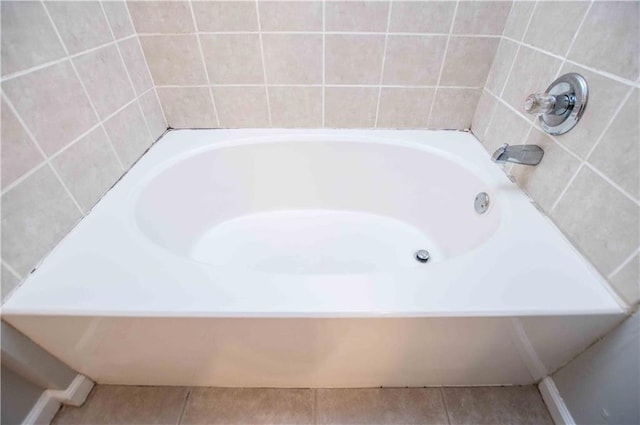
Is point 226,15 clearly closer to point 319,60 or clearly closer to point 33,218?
point 319,60

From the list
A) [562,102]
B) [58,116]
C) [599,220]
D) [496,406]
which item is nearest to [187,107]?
[58,116]

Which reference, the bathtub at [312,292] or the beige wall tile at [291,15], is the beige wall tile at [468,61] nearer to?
the bathtub at [312,292]

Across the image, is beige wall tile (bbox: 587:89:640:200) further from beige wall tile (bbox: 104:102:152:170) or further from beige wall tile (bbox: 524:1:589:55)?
beige wall tile (bbox: 104:102:152:170)

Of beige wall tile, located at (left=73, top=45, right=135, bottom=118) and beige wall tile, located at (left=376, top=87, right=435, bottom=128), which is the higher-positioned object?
beige wall tile, located at (left=73, top=45, right=135, bottom=118)

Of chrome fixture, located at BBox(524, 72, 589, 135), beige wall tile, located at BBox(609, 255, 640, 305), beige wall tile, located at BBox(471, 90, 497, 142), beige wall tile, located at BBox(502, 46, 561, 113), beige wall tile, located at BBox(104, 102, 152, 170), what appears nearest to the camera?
beige wall tile, located at BBox(609, 255, 640, 305)

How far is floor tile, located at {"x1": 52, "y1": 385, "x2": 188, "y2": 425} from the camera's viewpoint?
785mm

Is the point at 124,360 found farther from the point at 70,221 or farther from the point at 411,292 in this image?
the point at 411,292

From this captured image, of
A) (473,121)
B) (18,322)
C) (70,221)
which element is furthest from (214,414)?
(473,121)

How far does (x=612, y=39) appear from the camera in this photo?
1.92 feet

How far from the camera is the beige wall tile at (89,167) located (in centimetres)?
72

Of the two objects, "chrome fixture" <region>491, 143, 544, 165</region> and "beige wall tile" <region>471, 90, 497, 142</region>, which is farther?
"beige wall tile" <region>471, 90, 497, 142</region>

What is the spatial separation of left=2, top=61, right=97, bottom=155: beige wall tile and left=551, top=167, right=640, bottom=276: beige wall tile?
1235 mm

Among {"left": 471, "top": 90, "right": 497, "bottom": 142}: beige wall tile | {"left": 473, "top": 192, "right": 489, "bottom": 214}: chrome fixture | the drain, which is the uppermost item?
{"left": 471, "top": 90, "right": 497, "bottom": 142}: beige wall tile

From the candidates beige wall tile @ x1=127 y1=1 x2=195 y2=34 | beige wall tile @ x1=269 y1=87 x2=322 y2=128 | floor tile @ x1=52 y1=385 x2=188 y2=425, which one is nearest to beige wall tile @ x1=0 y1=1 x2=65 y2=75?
beige wall tile @ x1=127 y1=1 x2=195 y2=34
